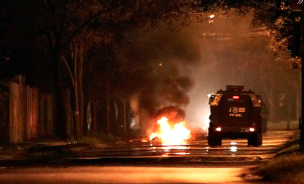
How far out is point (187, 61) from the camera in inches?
2207

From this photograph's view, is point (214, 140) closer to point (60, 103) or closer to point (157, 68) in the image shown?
point (60, 103)

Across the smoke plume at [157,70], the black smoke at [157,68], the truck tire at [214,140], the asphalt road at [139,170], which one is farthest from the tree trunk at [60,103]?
the smoke plume at [157,70]

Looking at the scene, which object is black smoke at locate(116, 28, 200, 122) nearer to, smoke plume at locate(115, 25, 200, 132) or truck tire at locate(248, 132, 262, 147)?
smoke plume at locate(115, 25, 200, 132)

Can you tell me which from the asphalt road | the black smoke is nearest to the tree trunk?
the asphalt road

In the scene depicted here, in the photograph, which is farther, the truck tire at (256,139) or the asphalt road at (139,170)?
the truck tire at (256,139)

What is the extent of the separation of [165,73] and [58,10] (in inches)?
1201

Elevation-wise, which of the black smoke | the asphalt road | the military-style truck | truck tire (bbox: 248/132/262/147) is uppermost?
the black smoke

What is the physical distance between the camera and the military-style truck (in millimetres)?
23953

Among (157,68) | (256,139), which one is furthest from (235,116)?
(157,68)

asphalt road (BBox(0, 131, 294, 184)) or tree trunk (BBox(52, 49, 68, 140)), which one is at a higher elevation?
tree trunk (BBox(52, 49, 68, 140))

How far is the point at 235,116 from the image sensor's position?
24.1 m

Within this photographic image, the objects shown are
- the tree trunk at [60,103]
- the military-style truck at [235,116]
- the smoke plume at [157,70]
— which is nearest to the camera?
the military-style truck at [235,116]

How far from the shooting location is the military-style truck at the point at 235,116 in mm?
23953

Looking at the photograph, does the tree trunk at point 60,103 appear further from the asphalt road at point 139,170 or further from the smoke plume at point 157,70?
the smoke plume at point 157,70
